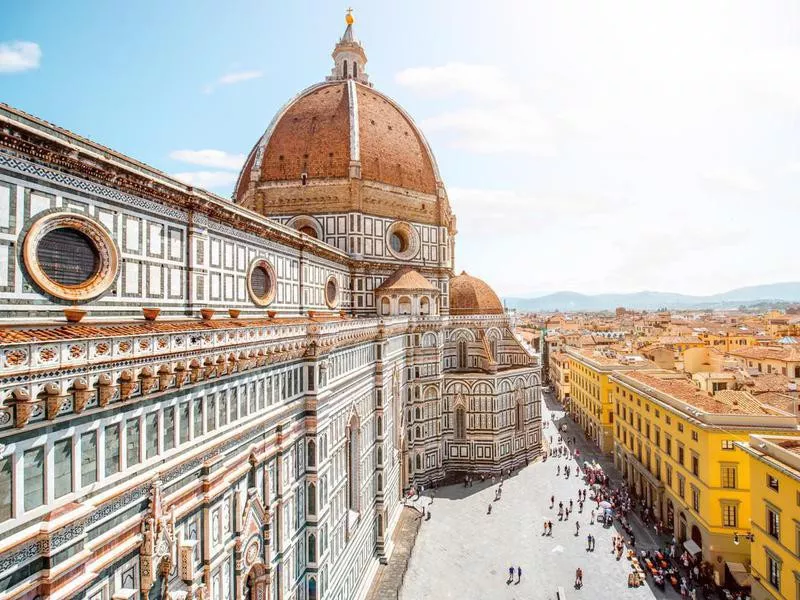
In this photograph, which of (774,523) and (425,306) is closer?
(774,523)

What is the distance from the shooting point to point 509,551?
96.3ft

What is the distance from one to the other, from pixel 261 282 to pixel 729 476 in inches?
980

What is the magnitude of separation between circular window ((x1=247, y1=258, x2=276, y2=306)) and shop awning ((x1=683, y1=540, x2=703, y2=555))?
82.7 ft

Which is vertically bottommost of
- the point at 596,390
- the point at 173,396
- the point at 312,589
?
the point at 312,589

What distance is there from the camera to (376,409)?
28984 millimetres

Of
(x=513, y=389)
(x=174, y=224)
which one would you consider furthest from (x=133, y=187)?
(x=513, y=389)

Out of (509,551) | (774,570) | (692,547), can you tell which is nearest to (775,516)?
(774,570)

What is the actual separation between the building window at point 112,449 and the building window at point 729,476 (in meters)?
27.9

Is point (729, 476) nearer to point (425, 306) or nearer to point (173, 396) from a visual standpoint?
point (425, 306)

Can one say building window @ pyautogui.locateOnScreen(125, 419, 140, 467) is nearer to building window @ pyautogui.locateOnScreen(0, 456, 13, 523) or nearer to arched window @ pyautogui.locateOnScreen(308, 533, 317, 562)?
building window @ pyautogui.locateOnScreen(0, 456, 13, 523)

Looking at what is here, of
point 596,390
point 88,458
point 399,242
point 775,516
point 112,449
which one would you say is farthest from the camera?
point 596,390

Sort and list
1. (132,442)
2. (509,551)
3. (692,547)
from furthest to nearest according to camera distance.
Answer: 1. (509,551)
2. (692,547)
3. (132,442)

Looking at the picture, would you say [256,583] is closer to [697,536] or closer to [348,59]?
[697,536]

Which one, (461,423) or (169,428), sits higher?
(169,428)
